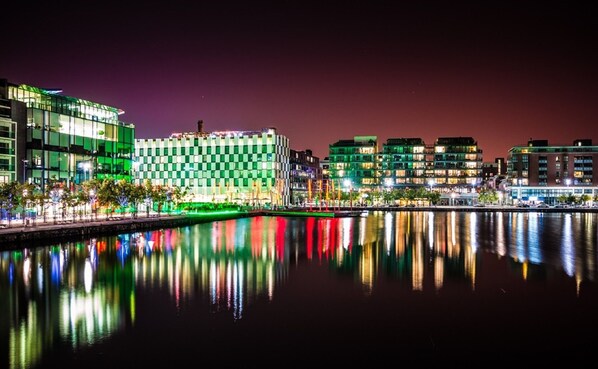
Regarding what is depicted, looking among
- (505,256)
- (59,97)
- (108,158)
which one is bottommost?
(505,256)

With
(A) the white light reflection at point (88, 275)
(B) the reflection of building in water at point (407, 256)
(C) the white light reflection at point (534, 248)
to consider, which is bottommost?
(C) the white light reflection at point (534, 248)

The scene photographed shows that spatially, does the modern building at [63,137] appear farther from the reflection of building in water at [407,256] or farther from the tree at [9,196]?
the reflection of building in water at [407,256]

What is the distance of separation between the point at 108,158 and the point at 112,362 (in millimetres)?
71455

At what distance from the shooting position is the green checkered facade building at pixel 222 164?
416 feet

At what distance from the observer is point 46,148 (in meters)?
68.4

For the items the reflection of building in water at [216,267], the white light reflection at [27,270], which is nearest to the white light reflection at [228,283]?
the reflection of building in water at [216,267]

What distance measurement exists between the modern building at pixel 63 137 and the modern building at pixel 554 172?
12581cm

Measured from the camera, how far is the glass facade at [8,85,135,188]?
2662 inches

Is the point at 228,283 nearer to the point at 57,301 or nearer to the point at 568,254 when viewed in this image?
the point at 57,301

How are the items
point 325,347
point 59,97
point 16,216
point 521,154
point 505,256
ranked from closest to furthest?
point 325,347 → point 505,256 → point 16,216 → point 59,97 → point 521,154

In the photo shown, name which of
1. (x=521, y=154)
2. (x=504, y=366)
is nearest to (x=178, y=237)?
(x=504, y=366)

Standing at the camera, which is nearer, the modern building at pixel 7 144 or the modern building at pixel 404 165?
the modern building at pixel 7 144

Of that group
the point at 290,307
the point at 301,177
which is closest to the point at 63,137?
the point at 290,307

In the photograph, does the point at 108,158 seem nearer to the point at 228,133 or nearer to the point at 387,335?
the point at 228,133
